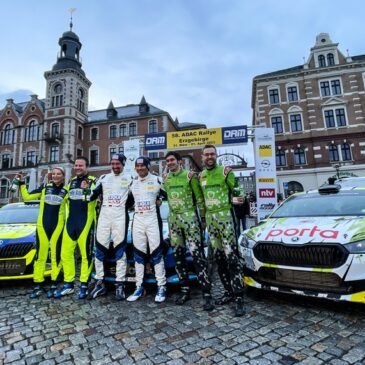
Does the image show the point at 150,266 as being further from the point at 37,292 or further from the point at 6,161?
the point at 6,161

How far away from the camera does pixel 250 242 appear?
3.91 metres

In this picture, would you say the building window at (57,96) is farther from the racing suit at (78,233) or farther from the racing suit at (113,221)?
the racing suit at (113,221)

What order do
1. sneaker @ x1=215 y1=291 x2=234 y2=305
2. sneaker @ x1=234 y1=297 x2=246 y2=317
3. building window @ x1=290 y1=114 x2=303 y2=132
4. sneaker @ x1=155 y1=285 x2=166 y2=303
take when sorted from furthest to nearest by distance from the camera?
building window @ x1=290 y1=114 x2=303 y2=132 < sneaker @ x1=155 y1=285 x2=166 y2=303 < sneaker @ x1=215 y1=291 x2=234 y2=305 < sneaker @ x1=234 y1=297 x2=246 y2=317

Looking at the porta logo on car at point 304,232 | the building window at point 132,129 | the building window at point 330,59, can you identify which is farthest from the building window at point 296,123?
the porta logo on car at point 304,232

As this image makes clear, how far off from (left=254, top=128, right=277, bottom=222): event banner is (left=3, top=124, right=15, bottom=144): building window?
146 ft

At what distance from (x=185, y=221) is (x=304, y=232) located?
1620 mm

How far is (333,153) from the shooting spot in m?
28.2

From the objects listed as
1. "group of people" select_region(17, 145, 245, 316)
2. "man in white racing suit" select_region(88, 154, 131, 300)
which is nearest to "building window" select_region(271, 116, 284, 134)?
"group of people" select_region(17, 145, 245, 316)

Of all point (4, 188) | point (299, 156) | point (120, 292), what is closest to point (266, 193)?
point (120, 292)

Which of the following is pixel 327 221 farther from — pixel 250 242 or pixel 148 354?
pixel 148 354

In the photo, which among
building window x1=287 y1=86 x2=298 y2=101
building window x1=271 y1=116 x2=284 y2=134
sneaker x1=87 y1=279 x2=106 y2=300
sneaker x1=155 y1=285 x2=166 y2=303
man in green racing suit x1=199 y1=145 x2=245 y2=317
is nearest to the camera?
man in green racing suit x1=199 y1=145 x2=245 y2=317

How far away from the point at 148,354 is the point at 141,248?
172 cm

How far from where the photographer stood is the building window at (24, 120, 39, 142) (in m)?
42.0

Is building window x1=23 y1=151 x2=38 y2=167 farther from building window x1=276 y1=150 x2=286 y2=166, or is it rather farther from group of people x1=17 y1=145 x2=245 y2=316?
group of people x1=17 y1=145 x2=245 y2=316
